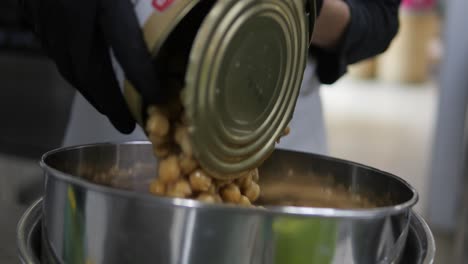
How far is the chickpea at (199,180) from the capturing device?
414 millimetres

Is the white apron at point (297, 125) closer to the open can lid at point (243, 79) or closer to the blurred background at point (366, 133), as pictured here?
the blurred background at point (366, 133)

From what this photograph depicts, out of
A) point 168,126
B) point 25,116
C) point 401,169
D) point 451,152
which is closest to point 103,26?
point 168,126

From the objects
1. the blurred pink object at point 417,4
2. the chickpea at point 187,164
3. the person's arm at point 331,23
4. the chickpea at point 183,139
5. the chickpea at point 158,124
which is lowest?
the chickpea at point 187,164

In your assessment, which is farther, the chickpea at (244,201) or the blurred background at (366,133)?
the blurred background at (366,133)

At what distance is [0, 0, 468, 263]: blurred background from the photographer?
64.1 inches

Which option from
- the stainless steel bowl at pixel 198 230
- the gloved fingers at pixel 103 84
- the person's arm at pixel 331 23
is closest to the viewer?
the stainless steel bowl at pixel 198 230

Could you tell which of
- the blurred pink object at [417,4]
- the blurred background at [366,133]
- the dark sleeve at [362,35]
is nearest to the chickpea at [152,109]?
the blurred background at [366,133]

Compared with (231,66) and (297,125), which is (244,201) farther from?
(297,125)

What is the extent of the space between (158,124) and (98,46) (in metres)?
0.08

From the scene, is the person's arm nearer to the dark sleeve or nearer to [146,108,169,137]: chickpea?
the dark sleeve

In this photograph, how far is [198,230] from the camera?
35 cm

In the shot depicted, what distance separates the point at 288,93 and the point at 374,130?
10.2 feet

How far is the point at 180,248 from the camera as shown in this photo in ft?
1.18

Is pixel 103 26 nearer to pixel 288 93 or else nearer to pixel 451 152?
pixel 288 93
